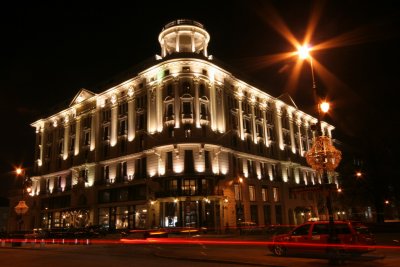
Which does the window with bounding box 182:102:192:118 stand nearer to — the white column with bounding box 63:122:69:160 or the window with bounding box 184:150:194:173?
Answer: the window with bounding box 184:150:194:173

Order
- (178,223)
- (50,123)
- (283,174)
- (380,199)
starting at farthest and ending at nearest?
1. (50,123)
2. (283,174)
3. (178,223)
4. (380,199)

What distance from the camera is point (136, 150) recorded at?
50.1 metres

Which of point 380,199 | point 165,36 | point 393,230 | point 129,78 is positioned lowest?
point 393,230

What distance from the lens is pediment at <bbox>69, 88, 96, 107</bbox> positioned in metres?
60.6

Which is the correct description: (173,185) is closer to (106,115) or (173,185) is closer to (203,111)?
(203,111)

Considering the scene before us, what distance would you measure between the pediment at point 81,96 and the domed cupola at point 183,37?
1649 centimetres

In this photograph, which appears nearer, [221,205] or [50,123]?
[221,205]

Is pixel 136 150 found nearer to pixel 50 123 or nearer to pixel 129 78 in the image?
pixel 129 78

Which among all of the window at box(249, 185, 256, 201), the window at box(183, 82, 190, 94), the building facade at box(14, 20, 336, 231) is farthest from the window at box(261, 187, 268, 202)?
the window at box(183, 82, 190, 94)

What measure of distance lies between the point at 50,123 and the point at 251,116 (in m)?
39.1

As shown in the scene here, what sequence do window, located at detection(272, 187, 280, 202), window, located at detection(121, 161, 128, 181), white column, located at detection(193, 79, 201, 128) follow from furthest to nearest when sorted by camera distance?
window, located at detection(272, 187, 280, 202)
window, located at detection(121, 161, 128, 181)
white column, located at detection(193, 79, 201, 128)

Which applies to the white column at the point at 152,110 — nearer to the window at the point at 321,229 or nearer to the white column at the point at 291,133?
the white column at the point at 291,133

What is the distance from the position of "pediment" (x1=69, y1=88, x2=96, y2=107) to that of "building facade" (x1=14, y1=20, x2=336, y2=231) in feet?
0.60

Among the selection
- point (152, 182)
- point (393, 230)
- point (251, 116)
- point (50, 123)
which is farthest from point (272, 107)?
point (50, 123)
